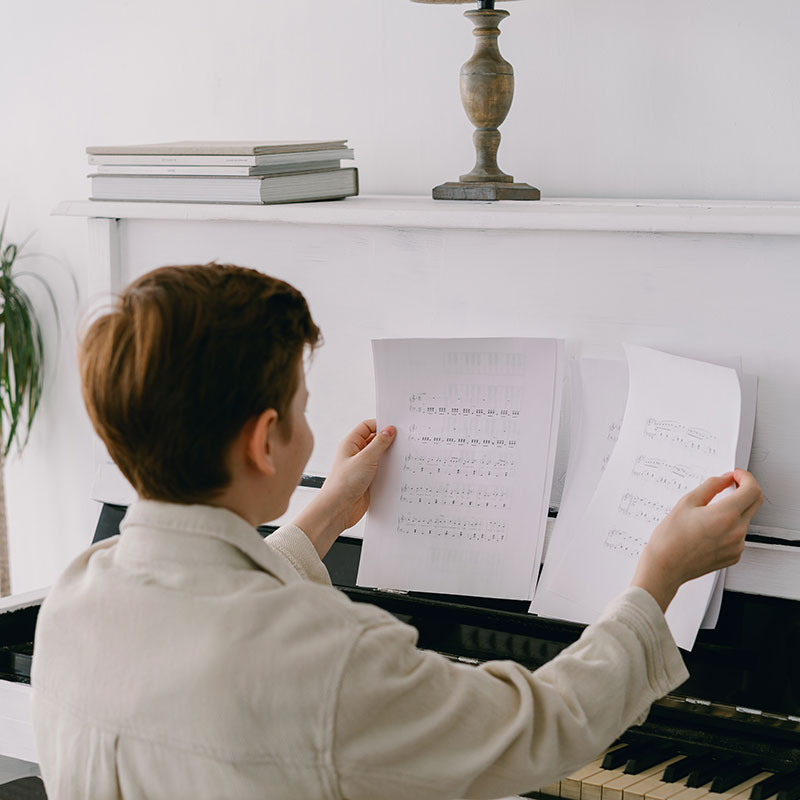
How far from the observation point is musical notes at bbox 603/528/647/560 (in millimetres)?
1217

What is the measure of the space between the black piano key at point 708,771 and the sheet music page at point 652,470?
0.39ft

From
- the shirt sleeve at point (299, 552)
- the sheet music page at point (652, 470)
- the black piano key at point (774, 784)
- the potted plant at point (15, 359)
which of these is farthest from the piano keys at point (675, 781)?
the potted plant at point (15, 359)

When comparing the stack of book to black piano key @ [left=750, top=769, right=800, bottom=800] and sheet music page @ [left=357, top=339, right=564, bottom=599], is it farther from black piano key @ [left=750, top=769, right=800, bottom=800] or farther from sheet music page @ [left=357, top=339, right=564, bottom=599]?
black piano key @ [left=750, top=769, right=800, bottom=800]

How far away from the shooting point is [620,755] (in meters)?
1.17

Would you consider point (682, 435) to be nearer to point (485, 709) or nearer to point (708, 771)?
point (708, 771)

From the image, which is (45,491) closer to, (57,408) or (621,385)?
(57,408)

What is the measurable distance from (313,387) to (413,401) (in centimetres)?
22

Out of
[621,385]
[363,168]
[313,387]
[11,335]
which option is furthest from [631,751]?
[11,335]

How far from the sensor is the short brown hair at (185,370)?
2.67 feet

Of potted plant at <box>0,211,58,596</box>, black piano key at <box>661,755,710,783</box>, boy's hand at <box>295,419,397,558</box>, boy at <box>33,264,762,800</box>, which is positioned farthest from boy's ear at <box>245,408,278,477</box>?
potted plant at <box>0,211,58,596</box>

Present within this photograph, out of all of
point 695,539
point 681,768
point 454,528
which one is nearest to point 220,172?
point 454,528

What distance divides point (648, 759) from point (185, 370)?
0.66 meters

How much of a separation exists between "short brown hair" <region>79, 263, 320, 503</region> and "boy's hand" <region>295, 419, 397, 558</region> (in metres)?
0.44

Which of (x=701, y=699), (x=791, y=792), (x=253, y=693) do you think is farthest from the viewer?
(x=701, y=699)
